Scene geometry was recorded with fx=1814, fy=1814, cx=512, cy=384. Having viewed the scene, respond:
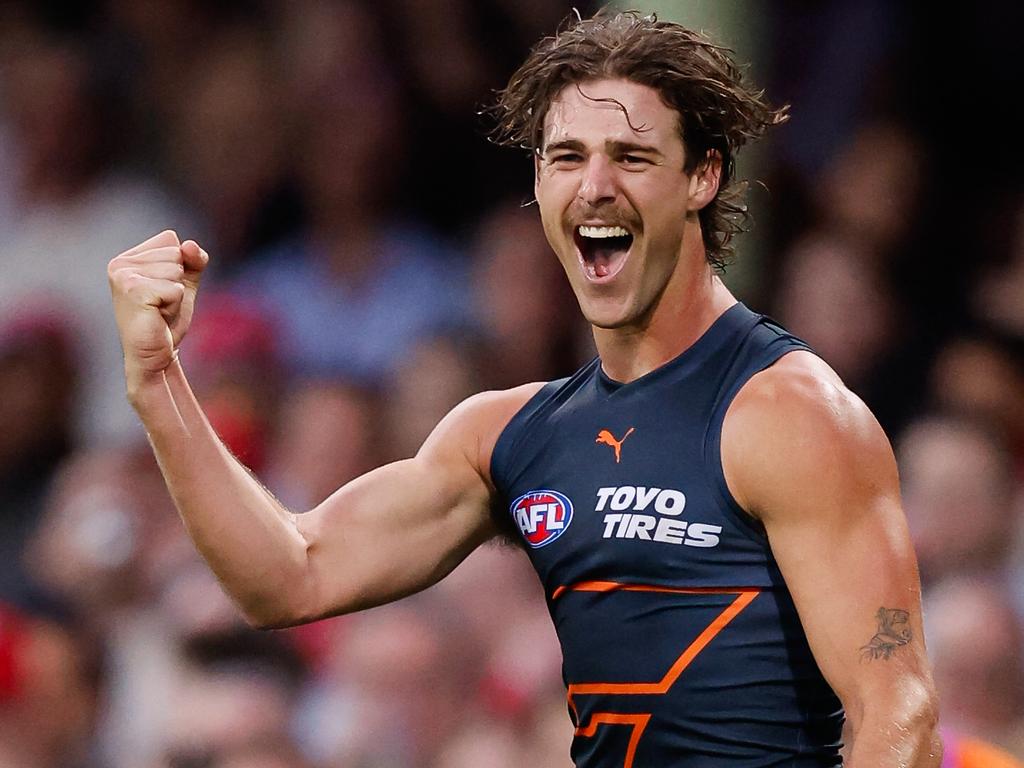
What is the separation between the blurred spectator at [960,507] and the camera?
5.37 metres

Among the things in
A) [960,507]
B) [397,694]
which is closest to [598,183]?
[960,507]

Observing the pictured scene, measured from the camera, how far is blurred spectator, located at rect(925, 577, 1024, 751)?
4.98m

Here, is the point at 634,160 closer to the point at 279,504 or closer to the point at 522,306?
the point at 279,504

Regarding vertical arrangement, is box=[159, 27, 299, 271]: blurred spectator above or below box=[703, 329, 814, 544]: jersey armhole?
above

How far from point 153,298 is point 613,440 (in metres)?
0.87

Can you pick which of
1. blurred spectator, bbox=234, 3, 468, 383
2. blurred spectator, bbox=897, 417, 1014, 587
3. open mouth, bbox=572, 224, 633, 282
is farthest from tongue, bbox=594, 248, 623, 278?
blurred spectator, bbox=234, 3, 468, 383

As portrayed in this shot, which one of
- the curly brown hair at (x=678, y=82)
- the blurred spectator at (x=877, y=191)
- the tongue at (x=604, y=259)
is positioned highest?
the blurred spectator at (x=877, y=191)

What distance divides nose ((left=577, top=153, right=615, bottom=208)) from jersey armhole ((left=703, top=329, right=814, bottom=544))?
399mm

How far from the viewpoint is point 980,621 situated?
5.04m

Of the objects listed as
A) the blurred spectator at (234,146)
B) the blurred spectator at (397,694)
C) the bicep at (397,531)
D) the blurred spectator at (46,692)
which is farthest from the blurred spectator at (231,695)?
the blurred spectator at (234,146)

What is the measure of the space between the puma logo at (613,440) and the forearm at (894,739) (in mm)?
668

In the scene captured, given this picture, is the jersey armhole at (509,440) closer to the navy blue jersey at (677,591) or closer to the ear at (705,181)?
the navy blue jersey at (677,591)

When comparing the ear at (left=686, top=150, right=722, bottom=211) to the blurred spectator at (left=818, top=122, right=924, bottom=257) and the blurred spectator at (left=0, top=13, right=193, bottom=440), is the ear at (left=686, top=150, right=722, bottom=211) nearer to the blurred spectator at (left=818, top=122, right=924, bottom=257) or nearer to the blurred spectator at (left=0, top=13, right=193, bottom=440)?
the blurred spectator at (left=818, top=122, right=924, bottom=257)

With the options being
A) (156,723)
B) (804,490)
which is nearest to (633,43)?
(804,490)
